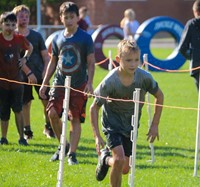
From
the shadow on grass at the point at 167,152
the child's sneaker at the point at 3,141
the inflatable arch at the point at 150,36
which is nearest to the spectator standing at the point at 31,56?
the child's sneaker at the point at 3,141

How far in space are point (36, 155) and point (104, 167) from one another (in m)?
2.75

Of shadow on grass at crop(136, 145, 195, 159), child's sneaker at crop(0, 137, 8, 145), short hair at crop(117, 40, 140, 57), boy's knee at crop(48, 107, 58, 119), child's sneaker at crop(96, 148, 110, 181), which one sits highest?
short hair at crop(117, 40, 140, 57)

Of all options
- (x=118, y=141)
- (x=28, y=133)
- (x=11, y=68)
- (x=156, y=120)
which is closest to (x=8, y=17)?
(x=11, y=68)

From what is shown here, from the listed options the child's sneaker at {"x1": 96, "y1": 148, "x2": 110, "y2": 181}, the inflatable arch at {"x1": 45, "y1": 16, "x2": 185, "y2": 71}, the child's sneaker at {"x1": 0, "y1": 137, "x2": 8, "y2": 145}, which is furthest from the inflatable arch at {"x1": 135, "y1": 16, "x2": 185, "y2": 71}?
the child's sneaker at {"x1": 96, "y1": 148, "x2": 110, "y2": 181}

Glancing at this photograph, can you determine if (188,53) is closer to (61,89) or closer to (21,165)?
(61,89)

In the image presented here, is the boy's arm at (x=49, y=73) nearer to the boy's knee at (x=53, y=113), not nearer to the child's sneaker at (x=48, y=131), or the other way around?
the boy's knee at (x=53, y=113)

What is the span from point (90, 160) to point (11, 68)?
200 centimetres

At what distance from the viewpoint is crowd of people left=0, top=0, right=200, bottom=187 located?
770 cm

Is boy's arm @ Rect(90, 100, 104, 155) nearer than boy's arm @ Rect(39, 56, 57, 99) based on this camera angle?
Yes

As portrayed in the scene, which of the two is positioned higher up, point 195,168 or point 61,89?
point 61,89

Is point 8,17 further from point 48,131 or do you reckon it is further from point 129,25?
point 129,25

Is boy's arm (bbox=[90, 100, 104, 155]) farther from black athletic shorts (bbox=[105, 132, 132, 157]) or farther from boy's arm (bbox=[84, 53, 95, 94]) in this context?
boy's arm (bbox=[84, 53, 95, 94])

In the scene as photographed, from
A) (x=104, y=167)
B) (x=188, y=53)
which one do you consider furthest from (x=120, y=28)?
(x=104, y=167)

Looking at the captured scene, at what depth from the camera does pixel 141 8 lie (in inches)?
2040
